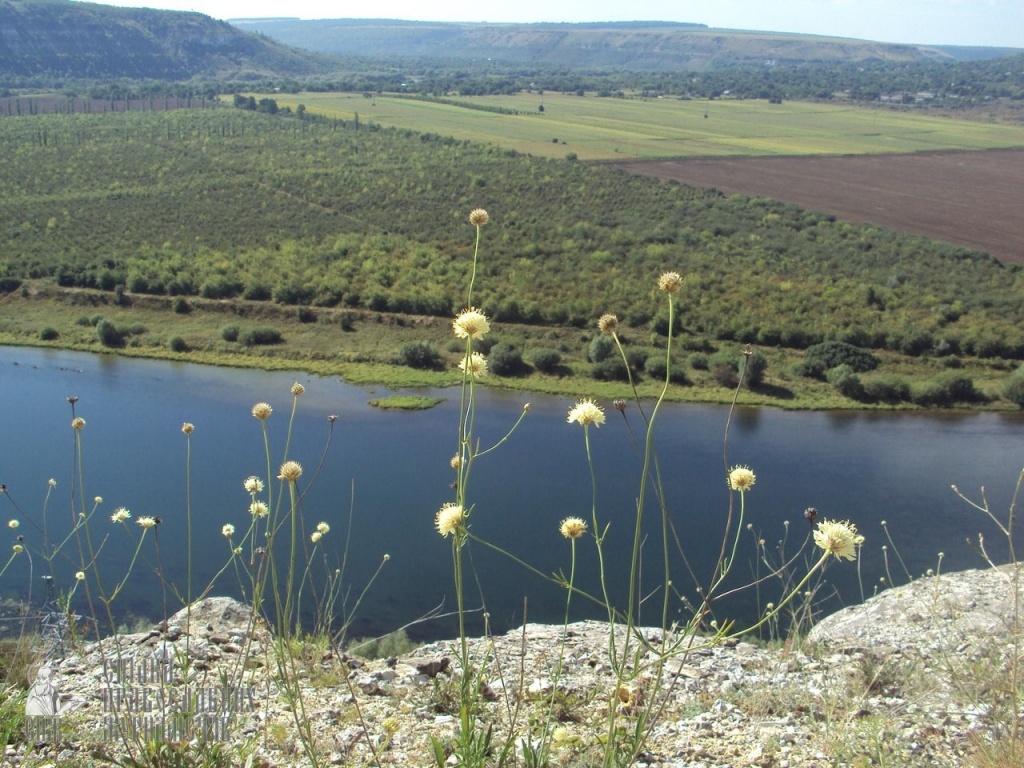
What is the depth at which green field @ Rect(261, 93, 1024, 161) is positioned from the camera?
52.0 metres

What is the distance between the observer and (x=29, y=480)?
1473cm

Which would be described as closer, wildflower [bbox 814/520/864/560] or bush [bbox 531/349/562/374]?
wildflower [bbox 814/520/864/560]

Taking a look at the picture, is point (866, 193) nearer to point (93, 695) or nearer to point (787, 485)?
point (787, 485)

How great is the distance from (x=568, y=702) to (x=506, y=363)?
17002 mm

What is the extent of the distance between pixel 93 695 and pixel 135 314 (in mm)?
22230

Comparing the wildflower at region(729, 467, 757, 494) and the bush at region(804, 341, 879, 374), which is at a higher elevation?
the wildflower at region(729, 467, 757, 494)

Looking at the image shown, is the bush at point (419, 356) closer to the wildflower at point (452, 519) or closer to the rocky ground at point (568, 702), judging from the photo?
the rocky ground at point (568, 702)

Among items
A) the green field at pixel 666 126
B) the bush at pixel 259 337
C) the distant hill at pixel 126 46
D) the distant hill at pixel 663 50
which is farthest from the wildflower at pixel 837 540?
the distant hill at pixel 663 50

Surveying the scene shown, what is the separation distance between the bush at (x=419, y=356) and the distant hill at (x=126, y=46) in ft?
273

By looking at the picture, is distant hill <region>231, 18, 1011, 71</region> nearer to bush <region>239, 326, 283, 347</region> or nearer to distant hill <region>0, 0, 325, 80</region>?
distant hill <region>0, 0, 325, 80</region>

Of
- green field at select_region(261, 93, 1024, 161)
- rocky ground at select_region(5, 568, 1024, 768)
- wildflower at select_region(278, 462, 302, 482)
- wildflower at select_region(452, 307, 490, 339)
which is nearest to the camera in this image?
wildflower at select_region(452, 307, 490, 339)

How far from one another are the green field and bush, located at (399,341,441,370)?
26.6 meters

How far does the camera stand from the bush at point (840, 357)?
20.8 m

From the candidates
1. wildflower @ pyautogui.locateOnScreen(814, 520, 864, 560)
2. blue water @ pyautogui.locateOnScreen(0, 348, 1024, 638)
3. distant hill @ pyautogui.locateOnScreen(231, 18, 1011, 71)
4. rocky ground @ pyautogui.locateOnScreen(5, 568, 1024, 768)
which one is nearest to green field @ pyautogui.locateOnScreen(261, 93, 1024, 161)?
blue water @ pyautogui.locateOnScreen(0, 348, 1024, 638)
